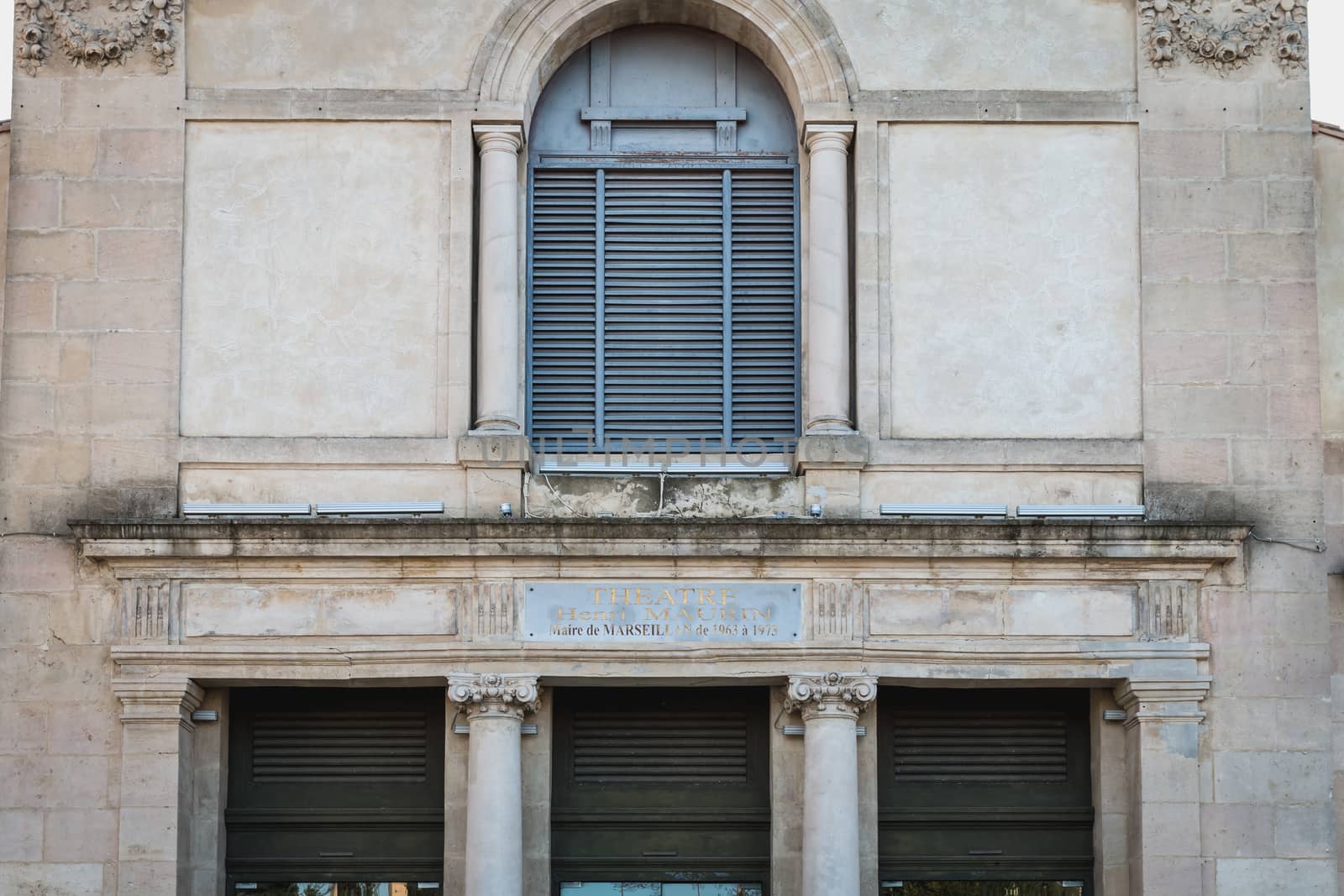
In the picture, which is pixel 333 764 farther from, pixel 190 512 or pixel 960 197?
pixel 960 197

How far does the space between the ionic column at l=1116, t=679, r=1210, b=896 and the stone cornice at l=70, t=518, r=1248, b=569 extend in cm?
124

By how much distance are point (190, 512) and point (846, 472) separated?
5.86 m

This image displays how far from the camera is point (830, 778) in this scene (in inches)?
843

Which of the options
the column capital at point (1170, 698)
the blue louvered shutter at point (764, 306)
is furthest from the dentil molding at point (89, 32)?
the column capital at point (1170, 698)

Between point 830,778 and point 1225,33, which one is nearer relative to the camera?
point 830,778

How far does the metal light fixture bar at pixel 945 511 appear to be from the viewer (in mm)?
21953

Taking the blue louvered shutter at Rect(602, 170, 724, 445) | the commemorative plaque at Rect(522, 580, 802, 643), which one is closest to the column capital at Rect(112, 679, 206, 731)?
the commemorative plaque at Rect(522, 580, 802, 643)

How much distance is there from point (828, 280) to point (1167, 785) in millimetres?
5382

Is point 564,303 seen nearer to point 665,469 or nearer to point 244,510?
point 665,469

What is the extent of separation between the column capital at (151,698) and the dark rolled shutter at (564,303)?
4.01 metres

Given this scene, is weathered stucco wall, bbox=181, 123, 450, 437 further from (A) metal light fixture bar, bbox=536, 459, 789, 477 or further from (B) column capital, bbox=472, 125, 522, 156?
(A) metal light fixture bar, bbox=536, 459, 789, 477

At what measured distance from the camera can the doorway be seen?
73.1 ft

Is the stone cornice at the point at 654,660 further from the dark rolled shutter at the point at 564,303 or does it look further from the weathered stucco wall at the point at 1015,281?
the dark rolled shutter at the point at 564,303

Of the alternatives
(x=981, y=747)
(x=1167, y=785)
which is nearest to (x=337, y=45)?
(x=981, y=747)
